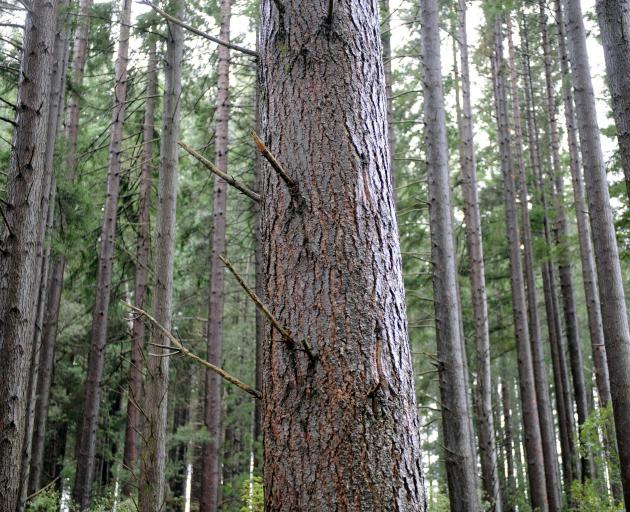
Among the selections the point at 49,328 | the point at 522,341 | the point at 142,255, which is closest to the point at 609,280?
the point at 522,341

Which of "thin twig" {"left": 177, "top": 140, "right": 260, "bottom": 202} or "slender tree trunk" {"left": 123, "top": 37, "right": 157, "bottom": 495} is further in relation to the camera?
"slender tree trunk" {"left": 123, "top": 37, "right": 157, "bottom": 495}

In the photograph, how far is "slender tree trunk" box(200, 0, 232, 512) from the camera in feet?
36.8

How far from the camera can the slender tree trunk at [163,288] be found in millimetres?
6707

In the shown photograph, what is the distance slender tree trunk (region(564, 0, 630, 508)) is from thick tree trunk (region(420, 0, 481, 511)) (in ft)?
5.67

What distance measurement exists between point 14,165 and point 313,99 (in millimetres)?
4910

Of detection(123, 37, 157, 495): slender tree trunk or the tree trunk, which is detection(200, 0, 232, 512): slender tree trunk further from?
the tree trunk

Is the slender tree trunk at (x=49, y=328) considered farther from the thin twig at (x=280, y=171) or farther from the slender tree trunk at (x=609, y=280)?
the thin twig at (x=280, y=171)

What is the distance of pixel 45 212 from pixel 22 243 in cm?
127

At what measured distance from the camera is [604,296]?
22.1 feet

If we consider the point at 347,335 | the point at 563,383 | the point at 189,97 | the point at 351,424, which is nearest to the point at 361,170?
the point at 347,335

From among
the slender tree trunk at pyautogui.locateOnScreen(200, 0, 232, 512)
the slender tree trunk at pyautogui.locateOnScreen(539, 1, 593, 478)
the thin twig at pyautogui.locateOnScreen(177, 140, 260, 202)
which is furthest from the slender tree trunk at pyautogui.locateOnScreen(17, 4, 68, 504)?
the slender tree trunk at pyautogui.locateOnScreen(539, 1, 593, 478)

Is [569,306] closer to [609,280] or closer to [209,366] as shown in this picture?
[609,280]

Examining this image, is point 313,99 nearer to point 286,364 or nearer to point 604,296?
point 286,364

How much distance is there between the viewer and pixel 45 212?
23.5 ft
